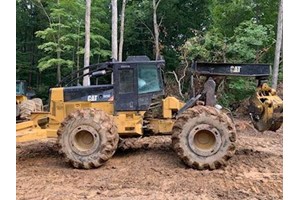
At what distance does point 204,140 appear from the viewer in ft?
17.5

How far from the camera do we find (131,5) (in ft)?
61.3

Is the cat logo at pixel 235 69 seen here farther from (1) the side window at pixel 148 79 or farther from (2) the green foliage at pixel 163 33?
(2) the green foliage at pixel 163 33

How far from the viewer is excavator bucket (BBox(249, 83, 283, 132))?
541 cm

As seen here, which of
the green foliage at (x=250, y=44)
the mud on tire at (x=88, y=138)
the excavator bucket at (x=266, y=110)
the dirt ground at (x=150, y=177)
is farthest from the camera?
the green foliage at (x=250, y=44)

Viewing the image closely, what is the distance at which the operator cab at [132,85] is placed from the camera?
5.71 metres

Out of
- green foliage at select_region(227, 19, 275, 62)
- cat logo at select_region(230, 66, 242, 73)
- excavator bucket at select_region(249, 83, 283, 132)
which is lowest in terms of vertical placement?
excavator bucket at select_region(249, 83, 283, 132)

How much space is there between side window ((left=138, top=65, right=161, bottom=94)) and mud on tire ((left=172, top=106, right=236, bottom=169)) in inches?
33.5

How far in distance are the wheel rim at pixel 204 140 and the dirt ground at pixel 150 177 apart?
0.29 metres

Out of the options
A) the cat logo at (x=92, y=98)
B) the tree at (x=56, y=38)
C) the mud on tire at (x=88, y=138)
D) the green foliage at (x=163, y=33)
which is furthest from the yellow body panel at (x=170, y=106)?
the tree at (x=56, y=38)

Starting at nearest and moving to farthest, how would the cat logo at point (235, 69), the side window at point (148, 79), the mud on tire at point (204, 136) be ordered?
the mud on tire at point (204, 136) < the cat logo at point (235, 69) < the side window at point (148, 79)

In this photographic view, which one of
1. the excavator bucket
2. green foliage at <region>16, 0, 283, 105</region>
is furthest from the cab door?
green foliage at <region>16, 0, 283, 105</region>

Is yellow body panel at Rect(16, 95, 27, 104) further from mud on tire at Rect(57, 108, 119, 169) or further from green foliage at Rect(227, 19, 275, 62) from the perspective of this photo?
green foliage at Rect(227, 19, 275, 62)
